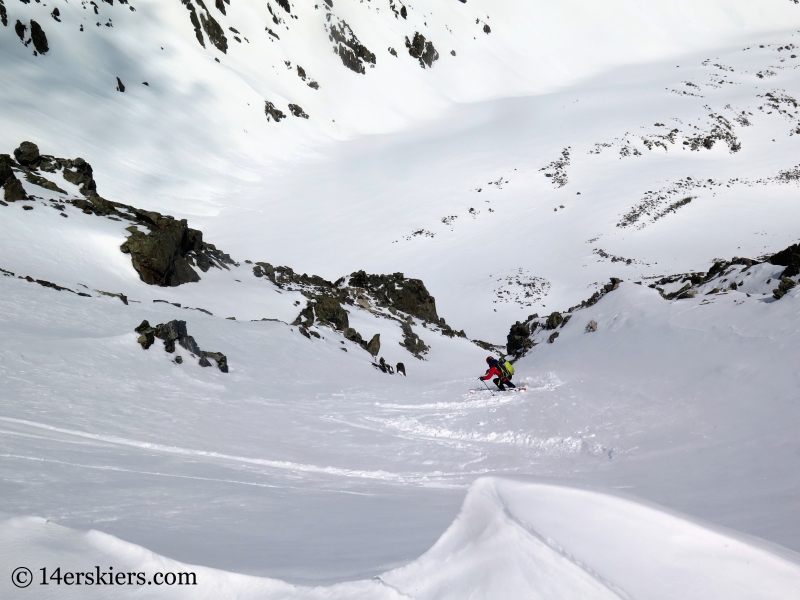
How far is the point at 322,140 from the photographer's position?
57.6 meters

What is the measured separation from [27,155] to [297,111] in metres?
42.8

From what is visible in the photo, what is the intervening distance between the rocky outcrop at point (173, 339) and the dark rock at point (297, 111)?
52.3 metres

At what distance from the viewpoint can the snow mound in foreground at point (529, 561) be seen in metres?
2.35

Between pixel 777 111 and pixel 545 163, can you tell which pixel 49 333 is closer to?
pixel 545 163

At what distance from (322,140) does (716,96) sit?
4156 centimetres

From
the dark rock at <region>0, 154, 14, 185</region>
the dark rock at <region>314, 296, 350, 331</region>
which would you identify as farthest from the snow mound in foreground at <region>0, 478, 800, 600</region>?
the dark rock at <region>0, 154, 14, 185</region>

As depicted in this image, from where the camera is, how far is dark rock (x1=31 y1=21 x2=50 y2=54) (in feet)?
135

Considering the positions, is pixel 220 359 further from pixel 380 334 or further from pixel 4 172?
pixel 4 172

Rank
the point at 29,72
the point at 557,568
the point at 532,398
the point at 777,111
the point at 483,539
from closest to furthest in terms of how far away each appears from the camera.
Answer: the point at 557,568, the point at 483,539, the point at 532,398, the point at 29,72, the point at 777,111

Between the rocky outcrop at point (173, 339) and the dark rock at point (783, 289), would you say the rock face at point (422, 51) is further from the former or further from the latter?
the rocky outcrop at point (173, 339)

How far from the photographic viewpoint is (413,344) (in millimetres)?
20734

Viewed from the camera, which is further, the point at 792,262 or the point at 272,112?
the point at 272,112

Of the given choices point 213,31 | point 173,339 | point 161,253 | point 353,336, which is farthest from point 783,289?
point 213,31

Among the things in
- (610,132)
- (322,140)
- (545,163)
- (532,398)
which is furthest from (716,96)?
(532,398)
